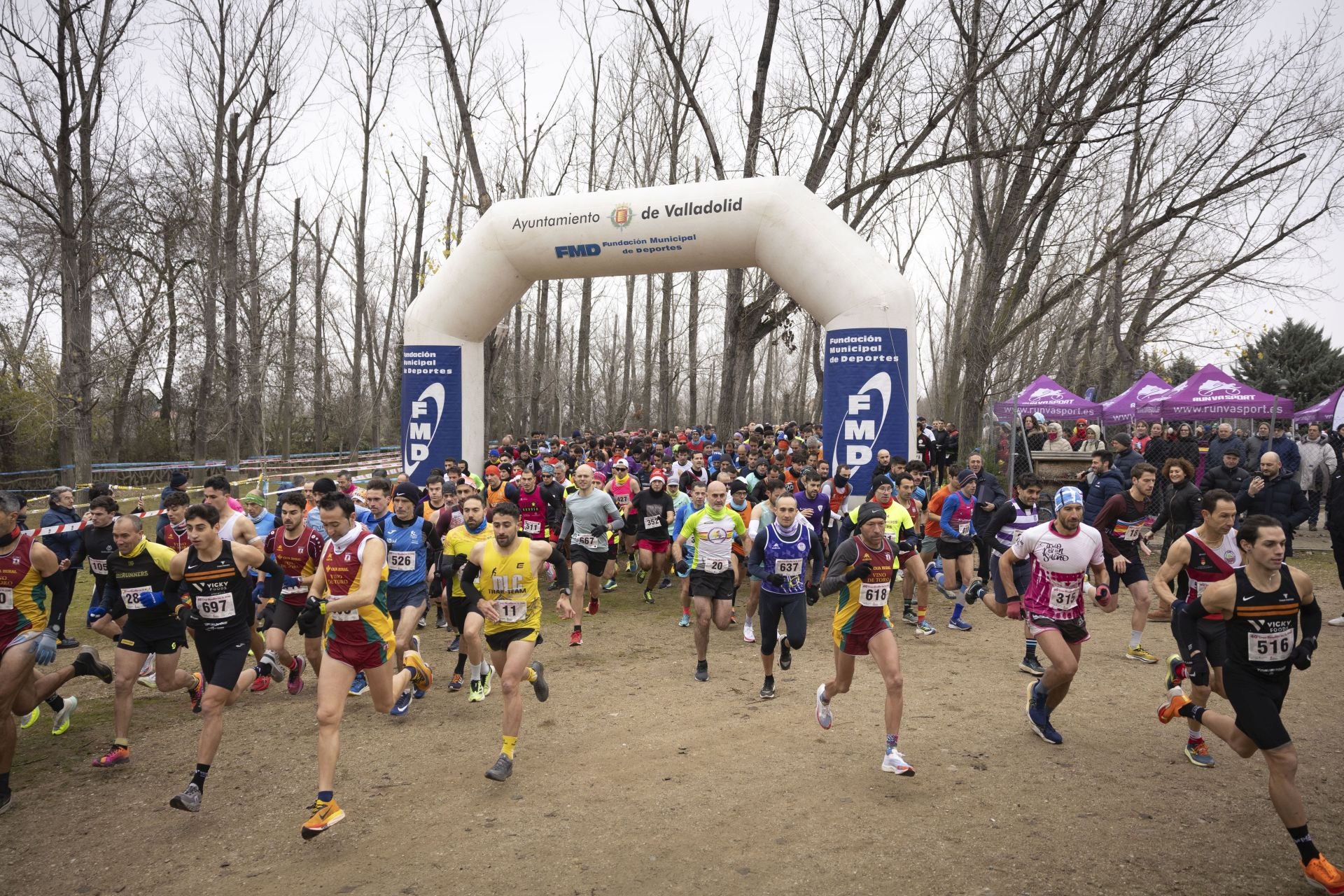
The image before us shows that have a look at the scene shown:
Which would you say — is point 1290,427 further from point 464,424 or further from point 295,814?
point 295,814

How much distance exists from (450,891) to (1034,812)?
11.8 feet

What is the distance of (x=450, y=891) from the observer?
14.1ft

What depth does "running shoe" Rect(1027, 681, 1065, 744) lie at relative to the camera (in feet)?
20.4

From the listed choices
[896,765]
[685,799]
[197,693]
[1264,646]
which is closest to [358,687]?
[197,693]

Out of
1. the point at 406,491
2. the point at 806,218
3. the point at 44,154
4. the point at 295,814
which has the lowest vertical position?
the point at 295,814

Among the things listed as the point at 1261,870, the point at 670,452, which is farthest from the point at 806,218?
the point at 1261,870

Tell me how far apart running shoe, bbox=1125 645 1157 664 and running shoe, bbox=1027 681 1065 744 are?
288cm

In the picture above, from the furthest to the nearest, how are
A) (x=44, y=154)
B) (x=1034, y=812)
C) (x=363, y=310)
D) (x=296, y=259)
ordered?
(x=296, y=259) < (x=363, y=310) < (x=44, y=154) < (x=1034, y=812)

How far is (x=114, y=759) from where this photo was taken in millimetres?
6059

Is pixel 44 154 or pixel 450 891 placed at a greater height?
pixel 44 154

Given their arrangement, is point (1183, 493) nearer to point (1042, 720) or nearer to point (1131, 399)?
point (1042, 720)

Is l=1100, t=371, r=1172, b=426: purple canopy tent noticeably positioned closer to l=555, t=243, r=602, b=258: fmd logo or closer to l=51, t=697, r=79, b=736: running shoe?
l=555, t=243, r=602, b=258: fmd logo

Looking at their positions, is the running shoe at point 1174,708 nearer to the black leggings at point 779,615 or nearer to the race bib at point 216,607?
the black leggings at point 779,615

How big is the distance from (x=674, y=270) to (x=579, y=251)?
1.81 meters
